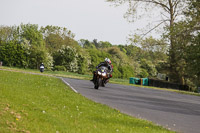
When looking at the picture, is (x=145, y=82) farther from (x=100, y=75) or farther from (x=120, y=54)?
(x=120, y=54)

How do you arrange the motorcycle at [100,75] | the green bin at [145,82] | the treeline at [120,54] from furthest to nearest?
1. the green bin at [145,82]
2. the treeline at [120,54]
3. the motorcycle at [100,75]

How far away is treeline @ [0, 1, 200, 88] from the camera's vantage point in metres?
33.7

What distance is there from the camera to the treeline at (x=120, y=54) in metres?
33.7

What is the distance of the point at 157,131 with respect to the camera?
7660mm

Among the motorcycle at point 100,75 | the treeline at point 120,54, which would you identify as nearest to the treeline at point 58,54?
the treeline at point 120,54

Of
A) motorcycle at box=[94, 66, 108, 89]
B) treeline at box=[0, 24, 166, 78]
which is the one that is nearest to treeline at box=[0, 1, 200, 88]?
treeline at box=[0, 24, 166, 78]

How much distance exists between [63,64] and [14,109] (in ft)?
237

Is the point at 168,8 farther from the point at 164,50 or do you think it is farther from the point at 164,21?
the point at 164,50

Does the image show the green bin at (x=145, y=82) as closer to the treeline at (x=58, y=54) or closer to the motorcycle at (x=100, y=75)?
the treeline at (x=58, y=54)

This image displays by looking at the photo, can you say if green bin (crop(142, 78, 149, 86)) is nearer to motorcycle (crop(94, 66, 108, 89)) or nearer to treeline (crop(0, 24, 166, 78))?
treeline (crop(0, 24, 166, 78))

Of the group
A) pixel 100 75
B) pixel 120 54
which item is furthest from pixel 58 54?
pixel 100 75

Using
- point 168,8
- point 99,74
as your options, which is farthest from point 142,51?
point 99,74

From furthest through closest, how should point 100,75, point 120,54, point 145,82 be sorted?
point 120,54 → point 145,82 → point 100,75

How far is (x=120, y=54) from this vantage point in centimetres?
10975
